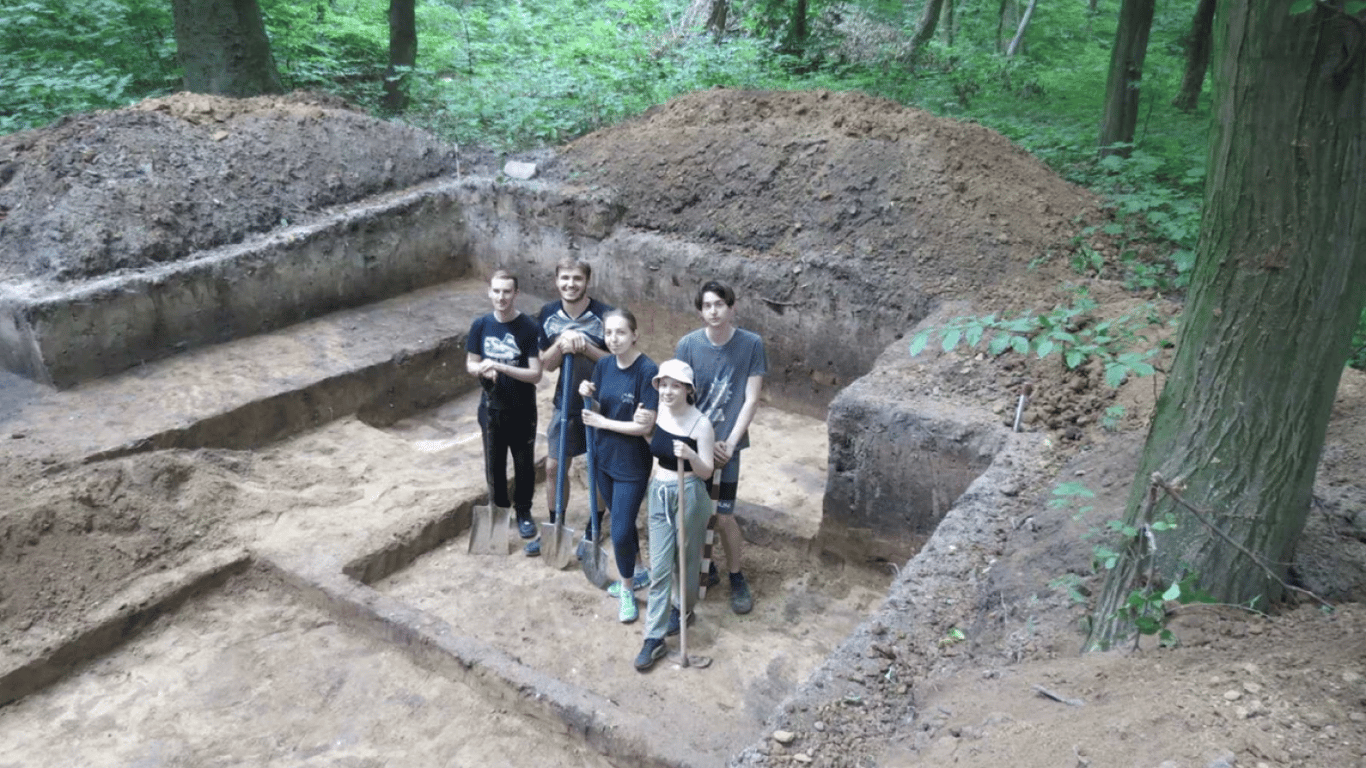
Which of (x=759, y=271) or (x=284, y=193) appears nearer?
(x=759, y=271)

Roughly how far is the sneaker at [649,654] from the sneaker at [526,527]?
4.45 feet

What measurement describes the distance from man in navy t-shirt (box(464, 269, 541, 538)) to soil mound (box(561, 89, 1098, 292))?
2.84 metres

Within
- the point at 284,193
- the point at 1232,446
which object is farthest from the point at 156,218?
the point at 1232,446

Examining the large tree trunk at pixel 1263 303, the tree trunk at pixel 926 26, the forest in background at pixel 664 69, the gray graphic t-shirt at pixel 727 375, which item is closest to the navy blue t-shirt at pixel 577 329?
the gray graphic t-shirt at pixel 727 375

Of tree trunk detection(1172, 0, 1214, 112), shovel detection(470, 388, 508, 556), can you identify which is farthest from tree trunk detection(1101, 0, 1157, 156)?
shovel detection(470, 388, 508, 556)

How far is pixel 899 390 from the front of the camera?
566 centimetres

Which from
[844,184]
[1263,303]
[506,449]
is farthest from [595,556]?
[844,184]

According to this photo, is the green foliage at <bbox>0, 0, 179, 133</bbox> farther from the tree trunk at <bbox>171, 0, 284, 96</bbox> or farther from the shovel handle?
the shovel handle

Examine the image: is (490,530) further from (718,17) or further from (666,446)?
(718,17)

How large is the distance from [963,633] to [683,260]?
4.78 metres

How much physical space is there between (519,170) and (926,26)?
6.66 meters

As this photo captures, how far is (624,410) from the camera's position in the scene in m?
4.82

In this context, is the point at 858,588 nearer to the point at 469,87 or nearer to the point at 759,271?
the point at 759,271

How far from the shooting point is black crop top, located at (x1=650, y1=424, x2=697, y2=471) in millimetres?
4508
